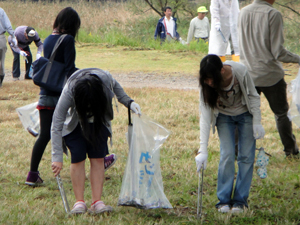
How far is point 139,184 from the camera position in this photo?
3.15 metres

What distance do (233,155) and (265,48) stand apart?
3.95 feet

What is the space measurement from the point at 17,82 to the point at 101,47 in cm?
496

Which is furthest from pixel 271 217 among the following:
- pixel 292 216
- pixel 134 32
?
pixel 134 32

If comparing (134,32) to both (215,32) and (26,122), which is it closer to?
(215,32)

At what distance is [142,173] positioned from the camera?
10.3 ft

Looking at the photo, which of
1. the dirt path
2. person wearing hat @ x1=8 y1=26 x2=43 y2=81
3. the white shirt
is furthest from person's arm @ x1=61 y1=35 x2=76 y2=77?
the white shirt

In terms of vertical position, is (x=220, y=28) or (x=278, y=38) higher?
(x=278, y=38)

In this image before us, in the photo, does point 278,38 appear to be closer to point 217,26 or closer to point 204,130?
point 204,130

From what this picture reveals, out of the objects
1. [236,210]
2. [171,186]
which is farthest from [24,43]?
[236,210]

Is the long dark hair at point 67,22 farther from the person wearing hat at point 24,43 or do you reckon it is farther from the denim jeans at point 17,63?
the denim jeans at point 17,63

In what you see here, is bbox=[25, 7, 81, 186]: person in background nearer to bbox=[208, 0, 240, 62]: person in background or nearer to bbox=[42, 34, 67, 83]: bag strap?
bbox=[42, 34, 67, 83]: bag strap

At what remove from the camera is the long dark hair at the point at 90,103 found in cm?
283

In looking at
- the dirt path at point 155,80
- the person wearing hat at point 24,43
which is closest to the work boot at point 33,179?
the person wearing hat at point 24,43

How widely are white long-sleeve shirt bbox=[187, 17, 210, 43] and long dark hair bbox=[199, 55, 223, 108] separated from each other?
8941 millimetres
